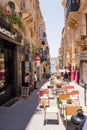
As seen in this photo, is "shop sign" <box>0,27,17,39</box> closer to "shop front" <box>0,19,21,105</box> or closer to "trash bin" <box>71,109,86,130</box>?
"shop front" <box>0,19,21,105</box>

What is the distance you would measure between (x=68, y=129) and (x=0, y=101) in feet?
25.1

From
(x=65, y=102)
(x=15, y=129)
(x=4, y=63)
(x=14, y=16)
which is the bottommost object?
(x=15, y=129)

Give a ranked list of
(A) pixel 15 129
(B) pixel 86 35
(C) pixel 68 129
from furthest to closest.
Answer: (B) pixel 86 35, (A) pixel 15 129, (C) pixel 68 129

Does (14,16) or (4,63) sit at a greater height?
(14,16)

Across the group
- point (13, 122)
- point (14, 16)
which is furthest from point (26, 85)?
point (13, 122)

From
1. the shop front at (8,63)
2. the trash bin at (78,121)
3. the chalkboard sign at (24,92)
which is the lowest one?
the chalkboard sign at (24,92)

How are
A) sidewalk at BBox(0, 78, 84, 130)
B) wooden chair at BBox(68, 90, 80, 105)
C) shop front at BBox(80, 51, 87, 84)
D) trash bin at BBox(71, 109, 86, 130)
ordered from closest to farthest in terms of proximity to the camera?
trash bin at BBox(71, 109, 86, 130) < sidewalk at BBox(0, 78, 84, 130) < wooden chair at BBox(68, 90, 80, 105) < shop front at BBox(80, 51, 87, 84)

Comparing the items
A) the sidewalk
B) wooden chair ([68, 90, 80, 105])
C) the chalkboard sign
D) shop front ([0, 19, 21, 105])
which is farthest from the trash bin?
the chalkboard sign

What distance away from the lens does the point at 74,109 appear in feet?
30.9

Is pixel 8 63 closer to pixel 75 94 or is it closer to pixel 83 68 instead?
pixel 75 94

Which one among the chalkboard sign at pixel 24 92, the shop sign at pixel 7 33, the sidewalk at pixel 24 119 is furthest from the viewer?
the chalkboard sign at pixel 24 92

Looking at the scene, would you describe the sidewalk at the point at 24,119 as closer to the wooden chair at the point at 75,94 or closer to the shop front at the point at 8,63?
the wooden chair at the point at 75,94

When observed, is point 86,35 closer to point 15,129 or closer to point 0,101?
point 0,101

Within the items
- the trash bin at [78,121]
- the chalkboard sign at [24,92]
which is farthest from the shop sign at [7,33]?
the trash bin at [78,121]
